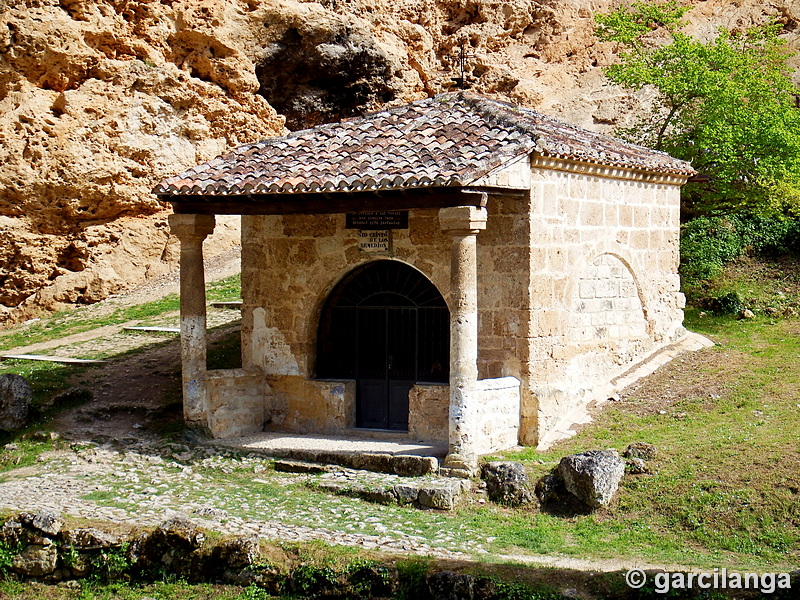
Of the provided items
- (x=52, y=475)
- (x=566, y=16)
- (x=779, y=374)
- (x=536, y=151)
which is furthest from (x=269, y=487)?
(x=566, y=16)

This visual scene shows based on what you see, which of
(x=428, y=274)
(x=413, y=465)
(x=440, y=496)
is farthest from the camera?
(x=428, y=274)

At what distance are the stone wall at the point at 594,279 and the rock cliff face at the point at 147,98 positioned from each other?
10890 millimetres

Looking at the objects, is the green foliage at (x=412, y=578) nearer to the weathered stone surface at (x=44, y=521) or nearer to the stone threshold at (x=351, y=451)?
the stone threshold at (x=351, y=451)

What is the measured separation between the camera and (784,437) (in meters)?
10.3

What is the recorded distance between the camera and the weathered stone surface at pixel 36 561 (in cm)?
907

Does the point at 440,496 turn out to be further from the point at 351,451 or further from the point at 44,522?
the point at 44,522

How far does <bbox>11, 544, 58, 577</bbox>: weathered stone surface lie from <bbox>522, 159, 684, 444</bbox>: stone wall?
5542 mm

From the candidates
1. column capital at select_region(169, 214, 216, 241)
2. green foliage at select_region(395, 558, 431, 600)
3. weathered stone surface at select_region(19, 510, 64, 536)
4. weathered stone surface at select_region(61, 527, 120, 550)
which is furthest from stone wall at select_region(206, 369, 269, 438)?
green foliage at select_region(395, 558, 431, 600)

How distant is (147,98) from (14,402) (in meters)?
9.52

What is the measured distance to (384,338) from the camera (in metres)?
12.4

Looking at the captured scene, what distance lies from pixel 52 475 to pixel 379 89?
1453 centimetres

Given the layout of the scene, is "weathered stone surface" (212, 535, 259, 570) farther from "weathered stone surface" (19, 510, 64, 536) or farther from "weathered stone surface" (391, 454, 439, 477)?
"weathered stone surface" (391, 454, 439, 477)

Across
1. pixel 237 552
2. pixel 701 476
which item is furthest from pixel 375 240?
pixel 701 476

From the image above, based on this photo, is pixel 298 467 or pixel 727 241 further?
pixel 727 241
